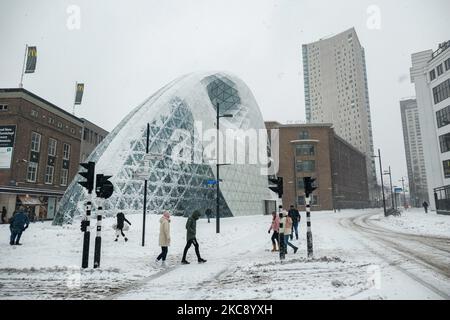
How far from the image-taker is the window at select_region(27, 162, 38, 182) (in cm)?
4125

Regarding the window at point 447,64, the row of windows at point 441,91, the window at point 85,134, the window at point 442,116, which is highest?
the window at point 447,64

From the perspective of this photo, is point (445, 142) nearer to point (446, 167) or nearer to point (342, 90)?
point (446, 167)

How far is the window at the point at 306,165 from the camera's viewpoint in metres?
74.9

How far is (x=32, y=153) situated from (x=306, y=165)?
182 ft

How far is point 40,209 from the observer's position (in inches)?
1679

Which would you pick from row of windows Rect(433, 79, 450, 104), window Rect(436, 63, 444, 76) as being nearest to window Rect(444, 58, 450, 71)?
window Rect(436, 63, 444, 76)

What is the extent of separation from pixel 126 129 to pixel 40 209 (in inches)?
945

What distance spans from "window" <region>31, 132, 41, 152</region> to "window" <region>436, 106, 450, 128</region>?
53.1 meters

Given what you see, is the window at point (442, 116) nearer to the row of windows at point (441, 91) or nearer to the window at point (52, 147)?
the row of windows at point (441, 91)

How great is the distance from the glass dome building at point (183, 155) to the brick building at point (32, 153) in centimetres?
1736

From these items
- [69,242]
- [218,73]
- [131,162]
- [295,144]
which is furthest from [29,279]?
[295,144]

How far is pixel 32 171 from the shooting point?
1656 inches

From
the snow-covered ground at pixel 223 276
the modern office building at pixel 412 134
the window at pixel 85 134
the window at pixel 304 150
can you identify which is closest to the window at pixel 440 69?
the window at pixel 304 150
